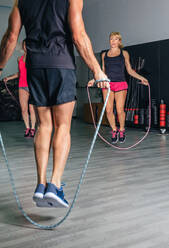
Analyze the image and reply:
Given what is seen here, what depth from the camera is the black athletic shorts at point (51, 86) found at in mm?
2012

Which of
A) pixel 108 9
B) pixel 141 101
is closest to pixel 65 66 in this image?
pixel 141 101

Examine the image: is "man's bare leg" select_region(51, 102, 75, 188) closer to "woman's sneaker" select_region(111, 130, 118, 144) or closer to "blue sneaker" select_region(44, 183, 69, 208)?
"blue sneaker" select_region(44, 183, 69, 208)

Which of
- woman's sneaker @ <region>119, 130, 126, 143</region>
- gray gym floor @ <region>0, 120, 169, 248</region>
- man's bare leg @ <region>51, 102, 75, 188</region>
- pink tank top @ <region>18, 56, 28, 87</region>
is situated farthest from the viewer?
pink tank top @ <region>18, 56, 28, 87</region>

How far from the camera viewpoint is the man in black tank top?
1.95 meters

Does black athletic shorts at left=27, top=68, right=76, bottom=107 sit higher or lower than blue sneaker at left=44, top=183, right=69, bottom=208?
higher

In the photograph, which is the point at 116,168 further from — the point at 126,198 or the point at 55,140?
the point at 55,140

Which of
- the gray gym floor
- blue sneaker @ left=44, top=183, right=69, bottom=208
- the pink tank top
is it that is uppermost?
the pink tank top

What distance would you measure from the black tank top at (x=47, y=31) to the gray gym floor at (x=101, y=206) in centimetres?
94

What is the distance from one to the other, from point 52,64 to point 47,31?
0.19 metres

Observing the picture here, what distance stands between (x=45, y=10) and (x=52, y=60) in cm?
29

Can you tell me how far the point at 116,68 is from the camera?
16.3ft

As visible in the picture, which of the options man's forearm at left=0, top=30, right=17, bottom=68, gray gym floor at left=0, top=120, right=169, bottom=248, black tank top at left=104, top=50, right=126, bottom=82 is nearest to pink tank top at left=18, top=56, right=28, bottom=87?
black tank top at left=104, top=50, right=126, bottom=82

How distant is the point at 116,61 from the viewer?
5.00m

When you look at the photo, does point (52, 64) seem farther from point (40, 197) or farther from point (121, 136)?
point (121, 136)
